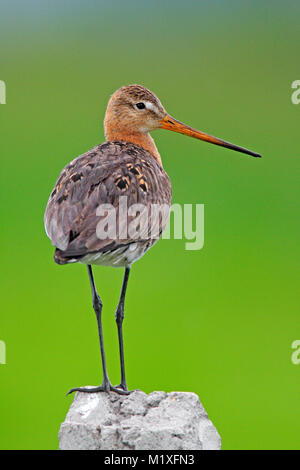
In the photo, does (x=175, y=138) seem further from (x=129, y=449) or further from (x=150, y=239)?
(x=129, y=449)

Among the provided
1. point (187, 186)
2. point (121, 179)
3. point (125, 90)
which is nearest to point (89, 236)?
point (121, 179)

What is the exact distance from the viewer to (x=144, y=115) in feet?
19.7

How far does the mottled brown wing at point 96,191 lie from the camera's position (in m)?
4.95

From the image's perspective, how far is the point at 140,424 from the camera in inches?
190

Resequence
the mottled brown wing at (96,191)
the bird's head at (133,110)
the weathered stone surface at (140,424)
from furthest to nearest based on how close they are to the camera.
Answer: the bird's head at (133,110), the mottled brown wing at (96,191), the weathered stone surface at (140,424)

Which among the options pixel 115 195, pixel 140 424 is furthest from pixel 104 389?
pixel 115 195

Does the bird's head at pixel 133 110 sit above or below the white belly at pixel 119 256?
above

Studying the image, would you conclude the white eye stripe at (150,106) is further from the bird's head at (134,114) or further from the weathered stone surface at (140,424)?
the weathered stone surface at (140,424)

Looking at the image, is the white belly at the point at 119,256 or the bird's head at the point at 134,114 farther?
the bird's head at the point at 134,114

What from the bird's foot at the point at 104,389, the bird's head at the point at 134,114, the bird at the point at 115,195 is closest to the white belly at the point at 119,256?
the bird at the point at 115,195

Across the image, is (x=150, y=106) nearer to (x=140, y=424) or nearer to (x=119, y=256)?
(x=119, y=256)

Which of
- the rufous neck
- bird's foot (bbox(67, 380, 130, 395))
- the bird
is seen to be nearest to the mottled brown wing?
the bird

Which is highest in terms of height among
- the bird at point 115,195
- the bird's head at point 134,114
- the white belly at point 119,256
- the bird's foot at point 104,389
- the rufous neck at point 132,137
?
the bird's head at point 134,114

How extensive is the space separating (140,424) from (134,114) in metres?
2.21
